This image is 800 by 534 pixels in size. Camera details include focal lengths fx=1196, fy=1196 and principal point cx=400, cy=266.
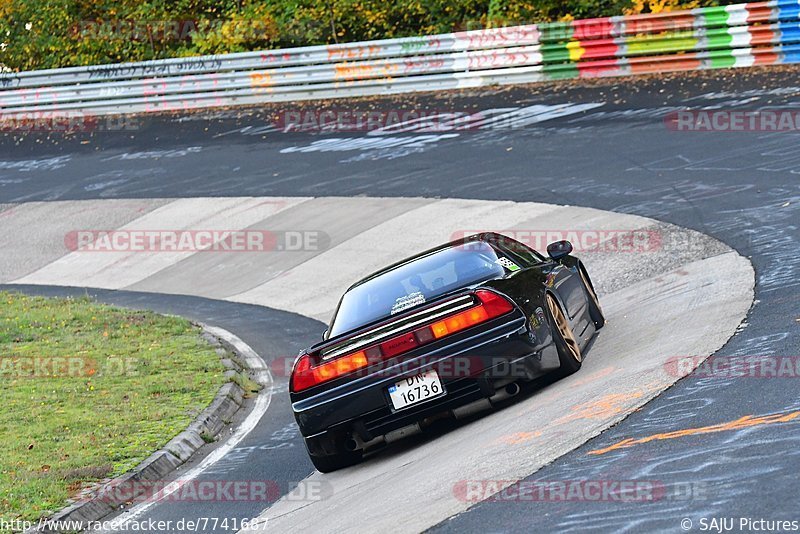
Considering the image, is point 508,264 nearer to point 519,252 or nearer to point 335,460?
point 519,252

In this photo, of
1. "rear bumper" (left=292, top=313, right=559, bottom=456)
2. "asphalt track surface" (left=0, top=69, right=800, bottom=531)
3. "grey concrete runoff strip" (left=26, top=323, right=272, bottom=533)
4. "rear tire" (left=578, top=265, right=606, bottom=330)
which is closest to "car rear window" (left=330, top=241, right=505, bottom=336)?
"rear bumper" (left=292, top=313, right=559, bottom=456)

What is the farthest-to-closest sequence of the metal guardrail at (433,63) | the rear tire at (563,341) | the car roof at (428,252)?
the metal guardrail at (433,63)
the car roof at (428,252)
the rear tire at (563,341)

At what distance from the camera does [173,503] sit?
8.00 m

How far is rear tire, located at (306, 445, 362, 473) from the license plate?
561 mm

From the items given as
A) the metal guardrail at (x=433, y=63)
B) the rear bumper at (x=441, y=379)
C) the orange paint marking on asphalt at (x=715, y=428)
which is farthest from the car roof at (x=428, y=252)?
the metal guardrail at (x=433, y=63)

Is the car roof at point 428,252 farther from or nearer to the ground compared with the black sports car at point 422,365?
farther from the ground

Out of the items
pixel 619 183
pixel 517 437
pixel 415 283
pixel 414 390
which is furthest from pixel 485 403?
pixel 619 183

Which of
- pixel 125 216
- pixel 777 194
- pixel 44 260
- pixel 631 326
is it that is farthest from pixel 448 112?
pixel 631 326

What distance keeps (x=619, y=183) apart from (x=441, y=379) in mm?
9351

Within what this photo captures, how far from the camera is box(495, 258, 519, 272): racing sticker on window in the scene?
28.8 ft

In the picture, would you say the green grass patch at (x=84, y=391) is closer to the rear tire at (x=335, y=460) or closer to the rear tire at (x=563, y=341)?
the rear tire at (x=335, y=460)

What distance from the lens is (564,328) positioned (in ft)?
27.7

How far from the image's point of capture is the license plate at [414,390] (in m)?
7.65

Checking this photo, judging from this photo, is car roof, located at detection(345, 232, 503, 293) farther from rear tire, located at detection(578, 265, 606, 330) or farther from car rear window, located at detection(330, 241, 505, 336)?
rear tire, located at detection(578, 265, 606, 330)
